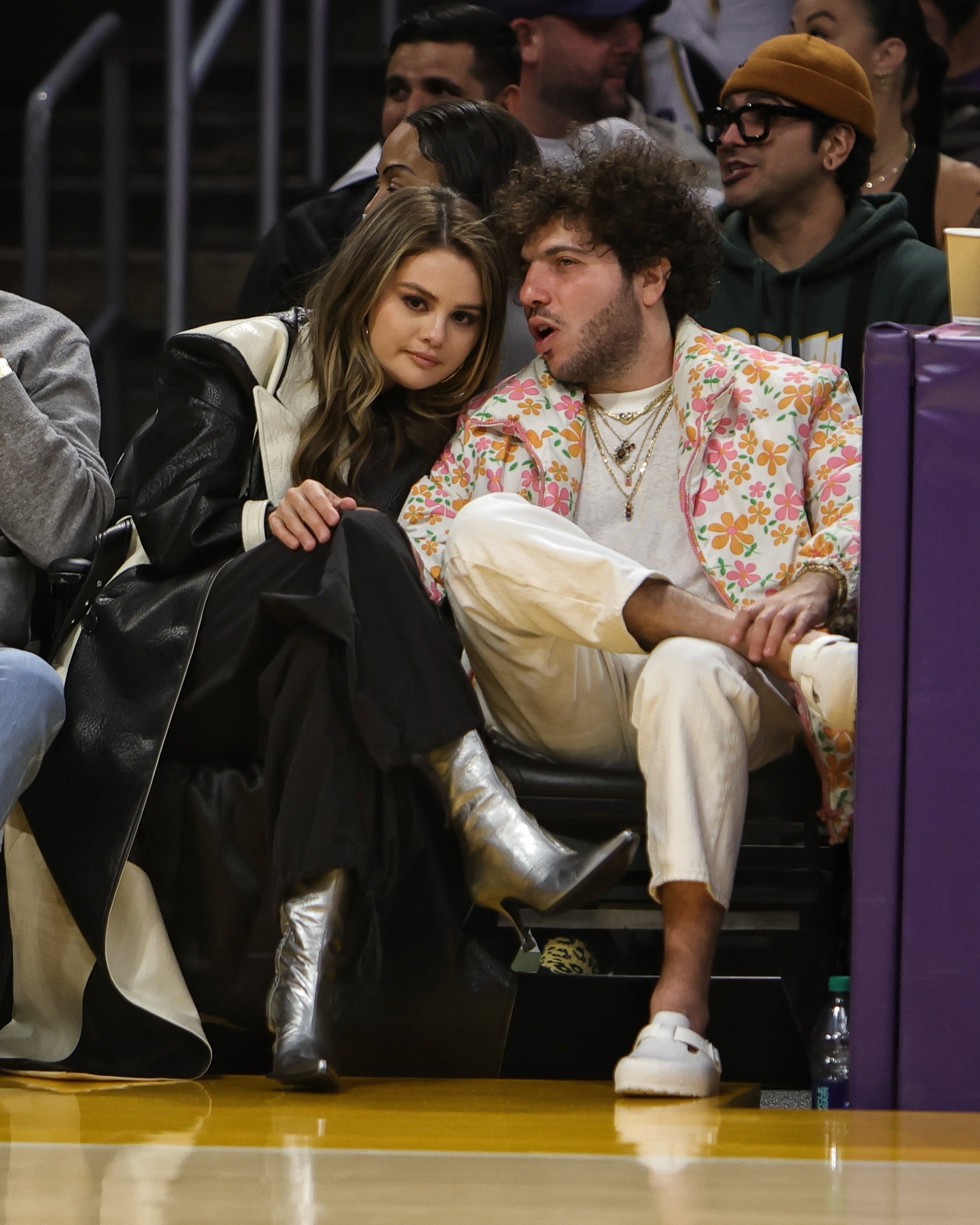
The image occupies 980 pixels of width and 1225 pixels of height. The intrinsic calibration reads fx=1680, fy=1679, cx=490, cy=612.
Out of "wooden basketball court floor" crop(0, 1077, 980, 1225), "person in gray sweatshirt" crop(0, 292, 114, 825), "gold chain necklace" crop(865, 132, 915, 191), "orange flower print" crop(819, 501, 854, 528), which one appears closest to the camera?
"wooden basketball court floor" crop(0, 1077, 980, 1225)

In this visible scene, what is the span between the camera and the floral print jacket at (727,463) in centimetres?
213

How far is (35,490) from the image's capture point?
210 centimetres

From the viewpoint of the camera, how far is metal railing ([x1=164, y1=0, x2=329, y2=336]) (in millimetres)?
3477

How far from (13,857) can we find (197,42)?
7.58 feet

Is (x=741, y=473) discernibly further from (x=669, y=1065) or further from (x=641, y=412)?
(x=669, y=1065)

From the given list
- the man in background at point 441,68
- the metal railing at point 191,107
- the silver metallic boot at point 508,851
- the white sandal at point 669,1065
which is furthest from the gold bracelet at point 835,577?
the metal railing at point 191,107

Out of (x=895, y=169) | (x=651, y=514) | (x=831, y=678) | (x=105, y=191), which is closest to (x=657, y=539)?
(x=651, y=514)

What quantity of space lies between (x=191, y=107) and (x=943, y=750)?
2.63 m

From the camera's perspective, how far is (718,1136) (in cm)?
138

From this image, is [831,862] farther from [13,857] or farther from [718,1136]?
[13,857]

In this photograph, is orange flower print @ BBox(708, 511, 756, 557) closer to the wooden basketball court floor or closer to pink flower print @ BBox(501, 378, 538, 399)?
pink flower print @ BBox(501, 378, 538, 399)

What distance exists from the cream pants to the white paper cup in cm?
43

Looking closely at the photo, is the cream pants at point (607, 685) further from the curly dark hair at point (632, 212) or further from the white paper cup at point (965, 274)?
the curly dark hair at point (632, 212)

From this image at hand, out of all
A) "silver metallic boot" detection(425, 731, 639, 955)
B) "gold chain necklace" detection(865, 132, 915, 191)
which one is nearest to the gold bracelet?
"silver metallic boot" detection(425, 731, 639, 955)
